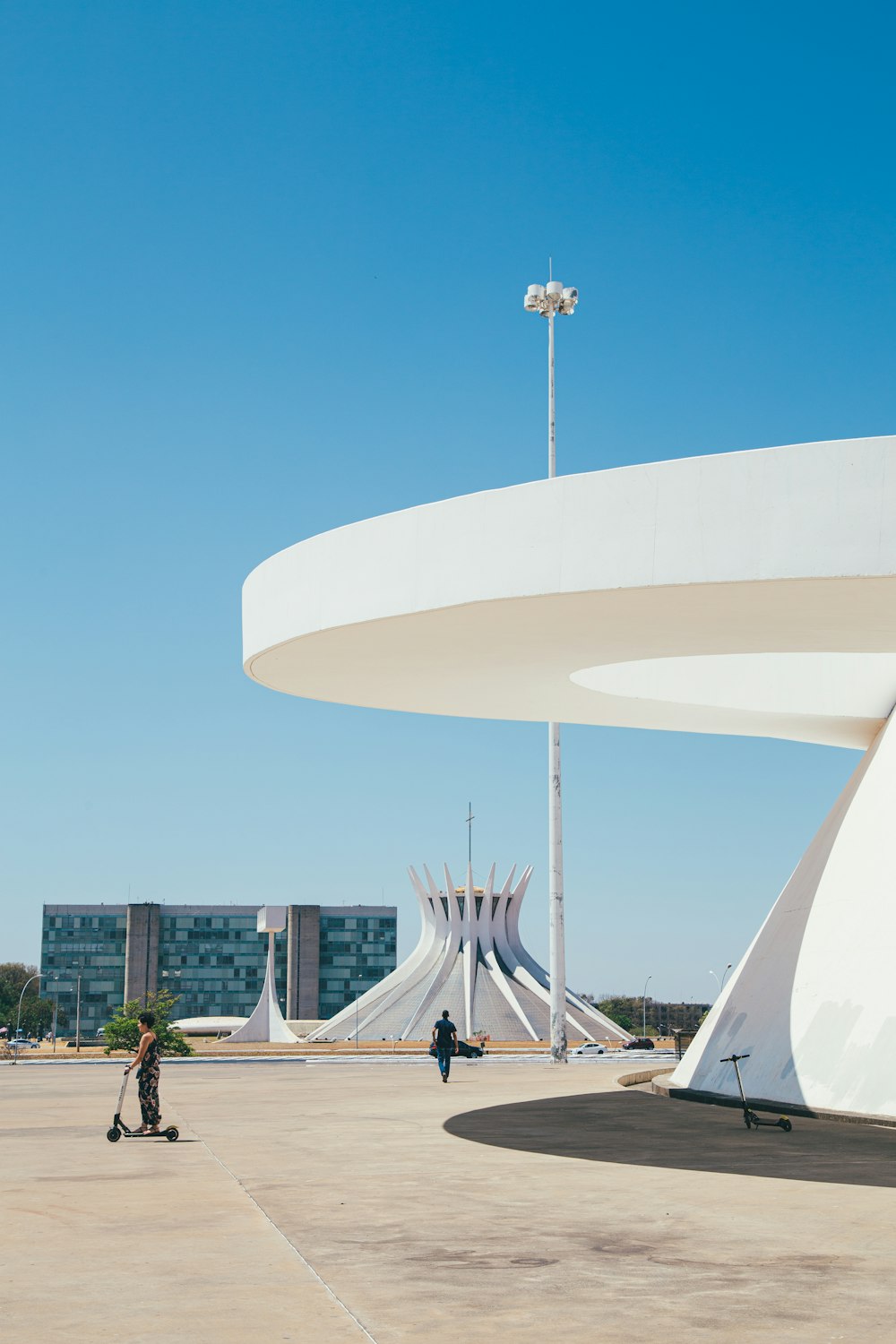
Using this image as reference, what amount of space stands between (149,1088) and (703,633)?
7367 mm

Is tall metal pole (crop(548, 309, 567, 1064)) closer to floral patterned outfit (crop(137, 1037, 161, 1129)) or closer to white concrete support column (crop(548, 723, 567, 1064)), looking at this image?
white concrete support column (crop(548, 723, 567, 1064))

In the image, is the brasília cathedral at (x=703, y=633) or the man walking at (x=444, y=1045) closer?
the brasília cathedral at (x=703, y=633)

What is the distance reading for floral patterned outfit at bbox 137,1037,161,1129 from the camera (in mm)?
13766

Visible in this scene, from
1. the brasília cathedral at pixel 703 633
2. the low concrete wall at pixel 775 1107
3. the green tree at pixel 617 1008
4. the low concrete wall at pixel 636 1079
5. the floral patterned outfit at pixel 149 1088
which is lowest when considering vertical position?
the green tree at pixel 617 1008

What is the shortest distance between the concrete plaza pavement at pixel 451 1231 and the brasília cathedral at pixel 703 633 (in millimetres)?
2348

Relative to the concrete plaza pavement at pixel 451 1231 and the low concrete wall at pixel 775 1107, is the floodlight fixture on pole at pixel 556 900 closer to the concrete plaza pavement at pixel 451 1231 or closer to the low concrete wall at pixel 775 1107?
the low concrete wall at pixel 775 1107

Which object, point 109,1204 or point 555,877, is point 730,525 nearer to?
point 109,1204

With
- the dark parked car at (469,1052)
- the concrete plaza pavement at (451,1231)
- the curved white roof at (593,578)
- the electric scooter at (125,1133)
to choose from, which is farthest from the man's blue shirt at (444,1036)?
the dark parked car at (469,1052)

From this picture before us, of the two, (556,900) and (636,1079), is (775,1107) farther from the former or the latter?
(556,900)

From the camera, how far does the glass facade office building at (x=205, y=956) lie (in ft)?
448

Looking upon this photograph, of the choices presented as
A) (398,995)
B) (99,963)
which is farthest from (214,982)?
(398,995)

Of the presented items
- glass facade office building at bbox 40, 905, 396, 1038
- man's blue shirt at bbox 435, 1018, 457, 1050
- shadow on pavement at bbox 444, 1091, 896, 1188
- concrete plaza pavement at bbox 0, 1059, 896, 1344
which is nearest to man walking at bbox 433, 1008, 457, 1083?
man's blue shirt at bbox 435, 1018, 457, 1050

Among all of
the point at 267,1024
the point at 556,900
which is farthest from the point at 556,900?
the point at 267,1024

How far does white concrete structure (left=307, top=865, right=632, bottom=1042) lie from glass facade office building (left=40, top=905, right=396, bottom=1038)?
250 ft
